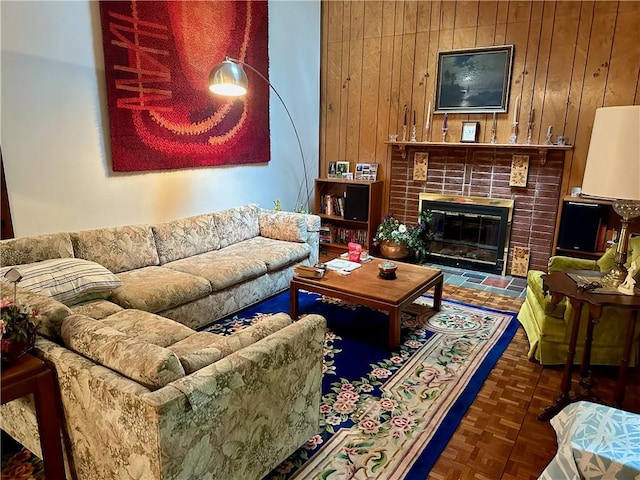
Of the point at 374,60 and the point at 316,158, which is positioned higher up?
the point at 374,60

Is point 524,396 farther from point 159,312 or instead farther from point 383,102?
point 383,102

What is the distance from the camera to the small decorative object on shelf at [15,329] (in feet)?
4.90

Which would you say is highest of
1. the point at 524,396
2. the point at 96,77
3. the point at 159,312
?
the point at 96,77

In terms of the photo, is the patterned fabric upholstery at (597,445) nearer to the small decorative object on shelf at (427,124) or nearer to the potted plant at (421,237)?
the potted plant at (421,237)

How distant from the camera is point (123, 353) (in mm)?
1487

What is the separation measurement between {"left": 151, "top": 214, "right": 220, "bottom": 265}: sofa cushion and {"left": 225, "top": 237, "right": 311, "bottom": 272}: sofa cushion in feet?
0.66

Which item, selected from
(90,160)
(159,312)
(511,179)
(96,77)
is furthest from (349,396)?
(511,179)

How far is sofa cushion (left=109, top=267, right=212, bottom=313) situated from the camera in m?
2.78

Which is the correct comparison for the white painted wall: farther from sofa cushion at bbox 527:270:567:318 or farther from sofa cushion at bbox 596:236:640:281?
sofa cushion at bbox 596:236:640:281

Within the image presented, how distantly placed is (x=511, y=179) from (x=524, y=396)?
269cm

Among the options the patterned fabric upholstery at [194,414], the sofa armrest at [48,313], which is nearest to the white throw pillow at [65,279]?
the sofa armrest at [48,313]

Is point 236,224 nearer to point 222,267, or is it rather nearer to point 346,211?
point 222,267

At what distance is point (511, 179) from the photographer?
4566mm

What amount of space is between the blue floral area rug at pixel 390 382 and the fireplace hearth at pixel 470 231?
1.21 meters
